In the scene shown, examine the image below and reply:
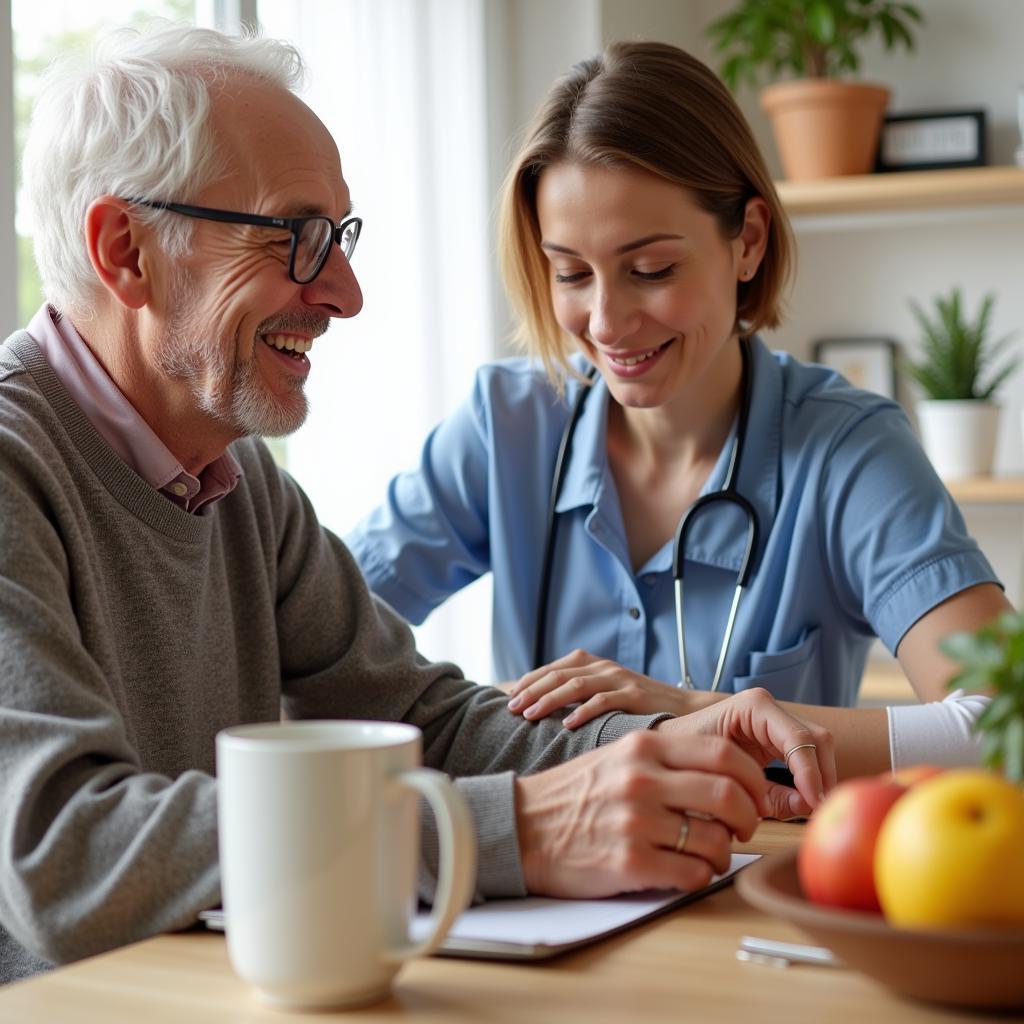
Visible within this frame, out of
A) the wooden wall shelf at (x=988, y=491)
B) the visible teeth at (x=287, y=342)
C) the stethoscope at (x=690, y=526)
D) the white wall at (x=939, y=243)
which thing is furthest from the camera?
the white wall at (x=939, y=243)

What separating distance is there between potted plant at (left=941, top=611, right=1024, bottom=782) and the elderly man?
0.33 meters

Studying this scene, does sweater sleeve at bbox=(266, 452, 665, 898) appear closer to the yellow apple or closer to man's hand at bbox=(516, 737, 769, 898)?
man's hand at bbox=(516, 737, 769, 898)

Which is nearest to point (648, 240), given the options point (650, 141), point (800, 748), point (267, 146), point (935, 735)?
point (650, 141)

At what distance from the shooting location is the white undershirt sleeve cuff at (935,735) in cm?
150

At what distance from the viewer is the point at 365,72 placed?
2760mm

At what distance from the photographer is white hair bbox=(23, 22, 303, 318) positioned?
4.38 ft

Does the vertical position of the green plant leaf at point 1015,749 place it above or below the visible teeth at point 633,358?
below

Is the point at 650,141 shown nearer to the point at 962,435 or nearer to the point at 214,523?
the point at 214,523

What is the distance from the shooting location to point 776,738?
4.01ft

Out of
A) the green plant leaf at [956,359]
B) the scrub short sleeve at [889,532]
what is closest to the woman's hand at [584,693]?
the scrub short sleeve at [889,532]

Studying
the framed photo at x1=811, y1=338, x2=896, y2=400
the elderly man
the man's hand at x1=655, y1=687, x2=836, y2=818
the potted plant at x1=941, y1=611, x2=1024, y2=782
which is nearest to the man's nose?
the elderly man

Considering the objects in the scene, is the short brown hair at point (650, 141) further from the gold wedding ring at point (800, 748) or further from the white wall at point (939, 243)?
the white wall at point (939, 243)

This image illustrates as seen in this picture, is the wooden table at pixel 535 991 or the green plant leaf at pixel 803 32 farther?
the green plant leaf at pixel 803 32

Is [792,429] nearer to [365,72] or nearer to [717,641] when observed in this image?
[717,641]
